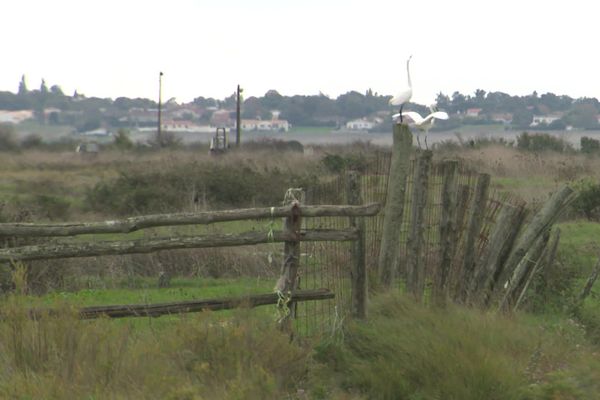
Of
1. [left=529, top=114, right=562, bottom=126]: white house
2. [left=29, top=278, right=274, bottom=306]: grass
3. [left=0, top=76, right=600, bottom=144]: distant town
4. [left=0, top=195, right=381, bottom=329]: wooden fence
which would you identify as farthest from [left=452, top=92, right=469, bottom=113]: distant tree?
[left=0, top=195, right=381, bottom=329]: wooden fence

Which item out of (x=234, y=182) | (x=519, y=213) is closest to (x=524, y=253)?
(x=519, y=213)

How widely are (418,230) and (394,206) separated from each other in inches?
13.0

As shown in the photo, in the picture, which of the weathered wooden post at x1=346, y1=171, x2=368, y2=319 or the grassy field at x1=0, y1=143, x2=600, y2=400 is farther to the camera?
the weathered wooden post at x1=346, y1=171, x2=368, y2=319

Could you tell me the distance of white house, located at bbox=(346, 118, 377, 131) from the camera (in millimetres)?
103000

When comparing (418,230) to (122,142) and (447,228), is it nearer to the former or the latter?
(447,228)

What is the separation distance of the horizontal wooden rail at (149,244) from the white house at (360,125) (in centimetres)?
9347

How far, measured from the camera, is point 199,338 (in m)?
7.00

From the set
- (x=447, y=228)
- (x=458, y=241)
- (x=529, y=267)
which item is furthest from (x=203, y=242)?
(x=529, y=267)

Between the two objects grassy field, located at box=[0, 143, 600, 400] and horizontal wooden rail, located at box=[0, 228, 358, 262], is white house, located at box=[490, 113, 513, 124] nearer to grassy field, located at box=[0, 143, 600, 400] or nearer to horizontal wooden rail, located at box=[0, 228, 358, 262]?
grassy field, located at box=[0, 143, 600, 400]

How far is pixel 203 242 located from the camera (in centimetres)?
790

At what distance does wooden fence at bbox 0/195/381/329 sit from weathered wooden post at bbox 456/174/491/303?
156 centimetres

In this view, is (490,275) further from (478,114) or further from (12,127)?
(478,114)

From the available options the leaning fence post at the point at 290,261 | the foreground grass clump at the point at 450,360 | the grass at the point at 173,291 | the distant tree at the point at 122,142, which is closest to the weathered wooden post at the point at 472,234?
the foreground grass clump at the point at 450,360

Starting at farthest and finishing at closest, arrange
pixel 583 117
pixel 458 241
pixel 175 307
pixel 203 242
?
pixel 583 117
pixel 458 241
pixel 203 242
pixel 175 307
